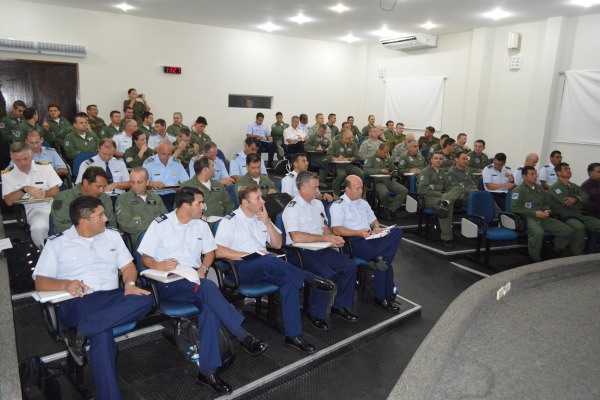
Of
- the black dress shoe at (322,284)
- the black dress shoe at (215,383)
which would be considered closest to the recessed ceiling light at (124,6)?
the black dress shoe at (322,284)

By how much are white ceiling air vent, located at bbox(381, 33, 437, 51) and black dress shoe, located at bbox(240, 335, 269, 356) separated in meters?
8.60

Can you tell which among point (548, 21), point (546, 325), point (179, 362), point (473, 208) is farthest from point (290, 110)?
point (546, 325)

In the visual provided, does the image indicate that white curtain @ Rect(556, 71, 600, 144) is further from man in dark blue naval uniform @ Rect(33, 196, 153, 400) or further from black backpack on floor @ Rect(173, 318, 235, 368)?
man in dark blue naval uniform @ Rect(33, 196, 153, 400)

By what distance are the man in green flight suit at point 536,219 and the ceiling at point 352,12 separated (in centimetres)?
332

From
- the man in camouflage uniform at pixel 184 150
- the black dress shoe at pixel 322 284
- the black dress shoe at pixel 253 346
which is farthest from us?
the man in camouflage uniform at pixel 184 150

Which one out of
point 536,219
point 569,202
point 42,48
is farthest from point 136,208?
point 42,48

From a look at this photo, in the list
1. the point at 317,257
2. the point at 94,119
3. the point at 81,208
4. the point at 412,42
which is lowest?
the point at 317,257

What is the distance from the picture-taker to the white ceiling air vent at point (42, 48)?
25.7ft

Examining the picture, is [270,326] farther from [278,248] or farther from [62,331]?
[62,331]

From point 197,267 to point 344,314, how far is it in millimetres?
1340

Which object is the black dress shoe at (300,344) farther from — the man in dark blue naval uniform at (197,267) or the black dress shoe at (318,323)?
the black dress shoe at (318,323)

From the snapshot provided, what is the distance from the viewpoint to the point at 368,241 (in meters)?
3.91

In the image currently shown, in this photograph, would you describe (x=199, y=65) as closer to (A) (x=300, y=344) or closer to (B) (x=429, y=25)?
(B) (x=429, y=25)

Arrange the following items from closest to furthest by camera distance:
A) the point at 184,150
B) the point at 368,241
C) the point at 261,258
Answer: the point at 261,258 → the point at 368,241 → the point at 184,150
